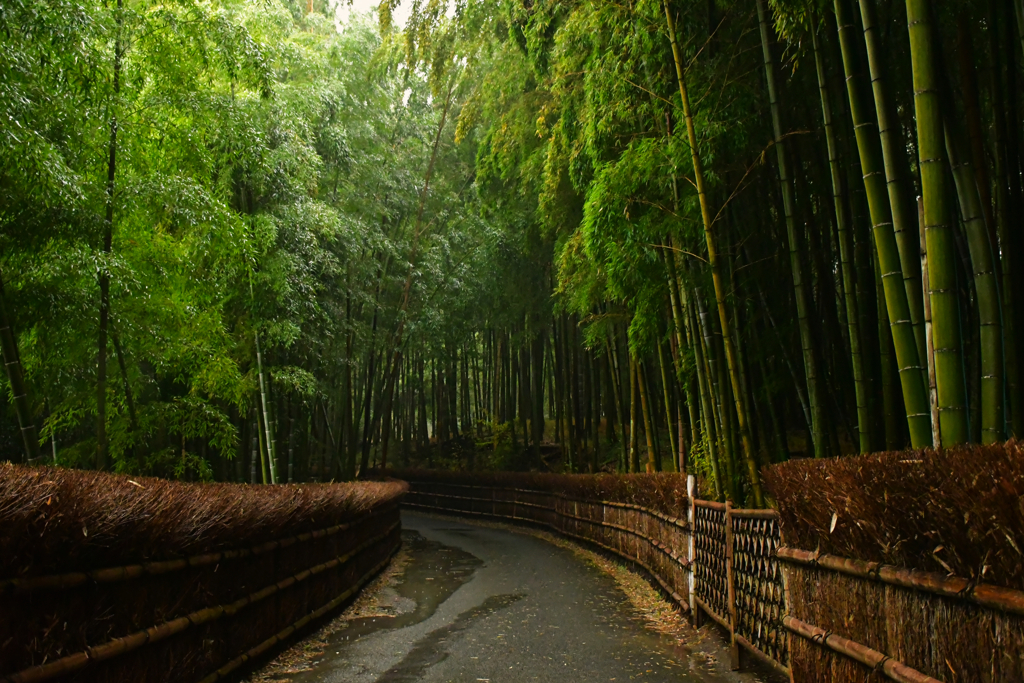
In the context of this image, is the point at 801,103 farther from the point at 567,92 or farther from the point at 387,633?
the point at 387,633

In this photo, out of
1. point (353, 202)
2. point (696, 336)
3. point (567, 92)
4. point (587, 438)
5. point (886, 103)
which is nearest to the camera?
point (886, 103)

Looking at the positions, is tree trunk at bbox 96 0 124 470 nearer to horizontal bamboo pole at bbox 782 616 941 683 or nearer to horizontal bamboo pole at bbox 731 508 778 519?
horizontal bamboo pole at bbox 731 508 778 519

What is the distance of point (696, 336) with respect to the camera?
6047 millimetres

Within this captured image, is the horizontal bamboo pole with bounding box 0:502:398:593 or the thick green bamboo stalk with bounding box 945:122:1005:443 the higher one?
the thick green bamboo stalk with bounding box 945:122:1005:443

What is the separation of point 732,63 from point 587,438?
406 inches

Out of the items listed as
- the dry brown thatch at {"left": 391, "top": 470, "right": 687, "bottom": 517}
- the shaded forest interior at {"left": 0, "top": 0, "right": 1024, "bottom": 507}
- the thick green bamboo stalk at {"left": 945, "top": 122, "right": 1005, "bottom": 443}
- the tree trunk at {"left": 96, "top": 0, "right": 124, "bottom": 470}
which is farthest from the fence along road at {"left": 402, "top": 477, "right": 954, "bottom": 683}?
the tree trunk at {"left": 96, "top": 0, "right": 124, "bottom": 470}

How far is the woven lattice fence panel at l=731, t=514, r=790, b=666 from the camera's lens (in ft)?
12.7

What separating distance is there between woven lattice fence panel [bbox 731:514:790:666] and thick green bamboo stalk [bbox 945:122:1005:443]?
120cm

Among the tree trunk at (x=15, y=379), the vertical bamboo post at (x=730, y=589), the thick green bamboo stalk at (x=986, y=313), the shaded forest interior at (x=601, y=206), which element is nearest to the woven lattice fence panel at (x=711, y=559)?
the vertical bamboo post at (x=730, y=589)

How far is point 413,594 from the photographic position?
7.21m

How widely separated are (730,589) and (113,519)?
123 inches

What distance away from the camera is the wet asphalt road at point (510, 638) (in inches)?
168

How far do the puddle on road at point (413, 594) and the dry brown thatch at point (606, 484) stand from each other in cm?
161

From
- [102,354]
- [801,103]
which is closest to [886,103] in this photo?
[801,103]
